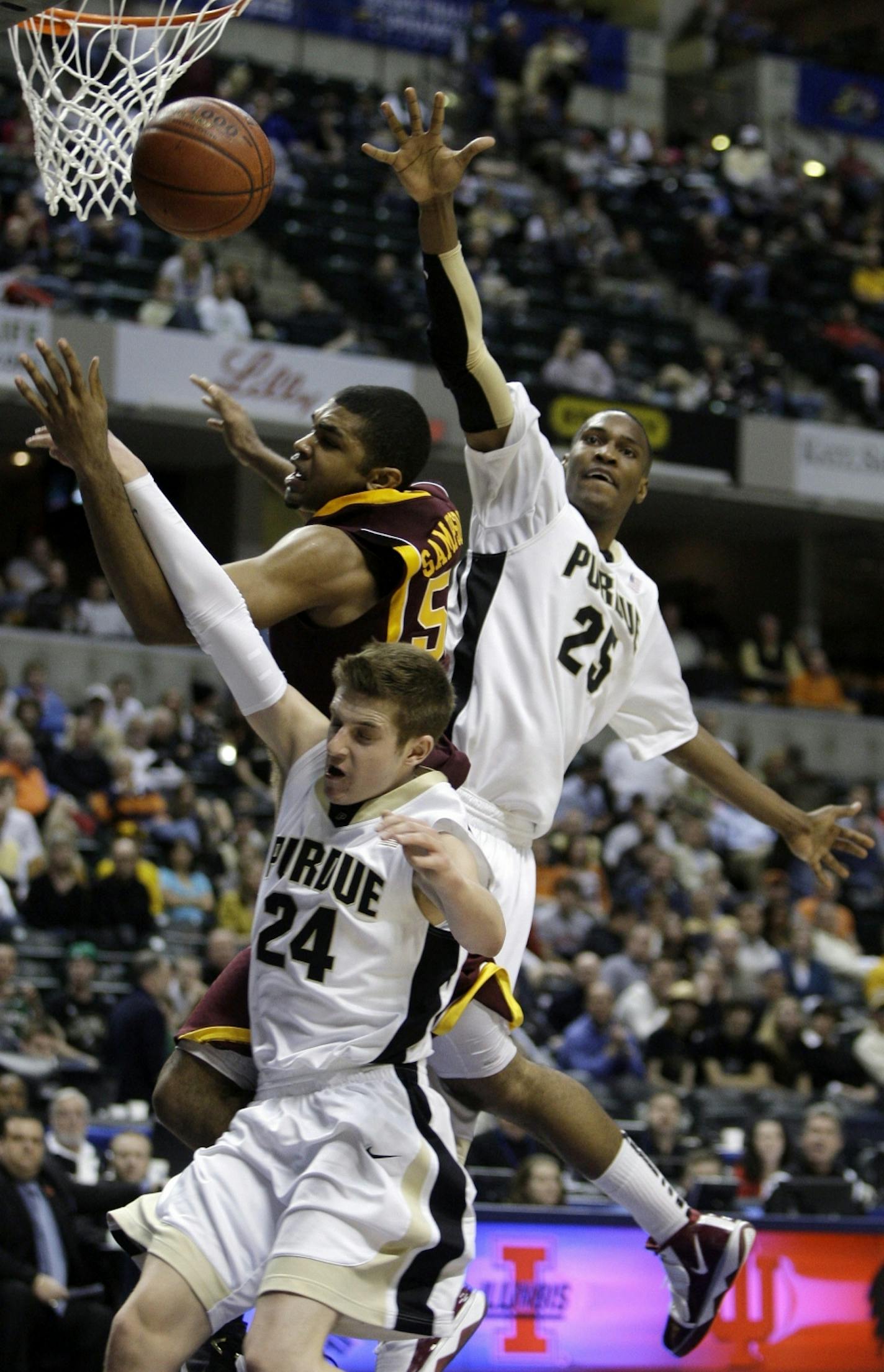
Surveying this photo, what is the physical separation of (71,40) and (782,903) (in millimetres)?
10749

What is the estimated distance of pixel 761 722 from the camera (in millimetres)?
20250

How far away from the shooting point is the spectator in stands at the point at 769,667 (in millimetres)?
21219

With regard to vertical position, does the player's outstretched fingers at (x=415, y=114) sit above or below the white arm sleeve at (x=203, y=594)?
above

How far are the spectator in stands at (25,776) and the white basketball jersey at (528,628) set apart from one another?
27.9 feet

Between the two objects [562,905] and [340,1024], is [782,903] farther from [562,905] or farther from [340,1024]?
[340,1024]

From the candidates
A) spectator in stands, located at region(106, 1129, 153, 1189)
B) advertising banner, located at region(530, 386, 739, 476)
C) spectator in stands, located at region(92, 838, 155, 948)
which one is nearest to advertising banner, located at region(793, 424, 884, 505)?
advertising banner, located at region(530, 386, 739, 476)

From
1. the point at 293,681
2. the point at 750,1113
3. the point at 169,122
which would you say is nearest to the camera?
the point at 293,681

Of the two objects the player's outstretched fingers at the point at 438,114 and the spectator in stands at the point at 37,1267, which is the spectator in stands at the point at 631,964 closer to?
the spectator in stands at the point at 37,1267

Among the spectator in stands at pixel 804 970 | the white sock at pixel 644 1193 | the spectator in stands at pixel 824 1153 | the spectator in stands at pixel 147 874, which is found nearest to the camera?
the white sock at pixel 644 1193

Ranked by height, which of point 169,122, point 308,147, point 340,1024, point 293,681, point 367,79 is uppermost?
point 367,79

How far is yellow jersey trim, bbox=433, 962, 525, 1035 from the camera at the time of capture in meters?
4.30

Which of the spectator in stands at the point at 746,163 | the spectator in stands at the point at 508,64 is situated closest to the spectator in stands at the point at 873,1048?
the spectator in stands at the point at 746,163

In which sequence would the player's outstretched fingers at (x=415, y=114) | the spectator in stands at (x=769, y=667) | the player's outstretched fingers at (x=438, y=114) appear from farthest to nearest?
the spectator in stands at (x=769, y=667), the player's outstretched fingers at (x=415, y=114), the player's outstretched fingers at (x=438, y=114)

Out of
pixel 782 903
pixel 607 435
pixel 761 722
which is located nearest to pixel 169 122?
pixel 607 435
